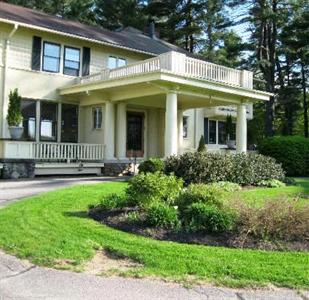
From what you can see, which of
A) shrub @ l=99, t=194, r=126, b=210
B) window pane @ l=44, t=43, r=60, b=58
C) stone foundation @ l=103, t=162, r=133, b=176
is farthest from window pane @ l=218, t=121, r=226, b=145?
shrub @ l=99, t=194, r=126, b=210

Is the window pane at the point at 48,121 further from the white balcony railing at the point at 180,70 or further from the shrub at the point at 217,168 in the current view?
the shrub at the point at 217,168

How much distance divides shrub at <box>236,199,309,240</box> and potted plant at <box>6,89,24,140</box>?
44.3ft

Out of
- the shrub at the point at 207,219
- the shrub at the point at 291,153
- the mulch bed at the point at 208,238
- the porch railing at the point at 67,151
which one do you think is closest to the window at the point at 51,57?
the porch railing at the point at 67,151

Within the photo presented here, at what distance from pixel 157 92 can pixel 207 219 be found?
39.5 ft

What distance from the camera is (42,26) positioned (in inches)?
835

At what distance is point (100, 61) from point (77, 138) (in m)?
4.05

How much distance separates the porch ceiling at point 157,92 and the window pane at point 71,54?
170 centimetres

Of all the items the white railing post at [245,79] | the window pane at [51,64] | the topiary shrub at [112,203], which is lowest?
the topiary shrub at [112,203]

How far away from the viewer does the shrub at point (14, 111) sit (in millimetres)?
19406

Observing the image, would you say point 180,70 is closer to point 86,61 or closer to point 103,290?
point 86,61

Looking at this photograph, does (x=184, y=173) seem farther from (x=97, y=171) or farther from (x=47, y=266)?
(x=47, y=266)

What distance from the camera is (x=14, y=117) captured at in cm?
1941

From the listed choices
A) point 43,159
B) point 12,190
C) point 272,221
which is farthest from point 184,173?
point 272,221

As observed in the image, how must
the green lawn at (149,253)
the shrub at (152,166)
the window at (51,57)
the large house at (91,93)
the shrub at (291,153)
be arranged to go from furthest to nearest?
the shrub at (291,153), the window at (51,57), the large house at (91,93), the shrub at (152,166), the green lawn at (149,253)
